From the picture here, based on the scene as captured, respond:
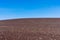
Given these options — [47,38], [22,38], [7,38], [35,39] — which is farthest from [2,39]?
[47,38]

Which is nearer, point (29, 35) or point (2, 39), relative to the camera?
point (2, 39)

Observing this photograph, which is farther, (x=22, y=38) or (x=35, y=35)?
(x=35, y=35)

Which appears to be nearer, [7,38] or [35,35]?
[7,38]

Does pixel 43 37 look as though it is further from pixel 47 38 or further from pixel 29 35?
pixel 29 35

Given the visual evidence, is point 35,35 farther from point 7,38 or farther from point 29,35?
point 7,38

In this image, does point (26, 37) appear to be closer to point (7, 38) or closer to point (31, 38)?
point (31, 38)

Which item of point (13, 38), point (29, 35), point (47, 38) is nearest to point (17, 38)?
point (13, 38)

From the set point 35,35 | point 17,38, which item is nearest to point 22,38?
point 17,38
